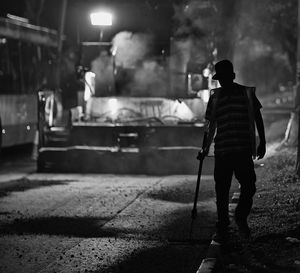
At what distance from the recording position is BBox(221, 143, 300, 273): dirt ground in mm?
7059

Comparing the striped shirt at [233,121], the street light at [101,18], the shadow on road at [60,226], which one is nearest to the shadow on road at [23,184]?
the shadow on road at [60,226]

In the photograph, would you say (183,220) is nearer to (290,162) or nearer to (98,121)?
(290,162)

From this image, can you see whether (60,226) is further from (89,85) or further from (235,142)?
(89,85)

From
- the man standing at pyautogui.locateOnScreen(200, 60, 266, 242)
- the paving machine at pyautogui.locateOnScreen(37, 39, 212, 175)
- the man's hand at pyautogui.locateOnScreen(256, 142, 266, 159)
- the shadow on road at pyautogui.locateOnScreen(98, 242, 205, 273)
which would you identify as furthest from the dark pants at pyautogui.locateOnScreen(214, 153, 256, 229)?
the paving machine at pyautogui.locateOnScreen(37, 39, 212, 175)

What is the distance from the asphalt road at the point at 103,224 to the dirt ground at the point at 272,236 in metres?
0.47

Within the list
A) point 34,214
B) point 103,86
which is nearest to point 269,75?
point 103,86

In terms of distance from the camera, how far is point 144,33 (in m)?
17.9

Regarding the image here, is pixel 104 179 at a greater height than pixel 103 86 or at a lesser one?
lesser

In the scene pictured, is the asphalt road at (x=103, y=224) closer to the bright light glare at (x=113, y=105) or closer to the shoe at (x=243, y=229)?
the shoe at (x=243, y=229)

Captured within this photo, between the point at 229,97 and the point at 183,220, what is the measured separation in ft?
8.11

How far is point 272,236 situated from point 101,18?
36.2 feet

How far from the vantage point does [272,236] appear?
8.19 m

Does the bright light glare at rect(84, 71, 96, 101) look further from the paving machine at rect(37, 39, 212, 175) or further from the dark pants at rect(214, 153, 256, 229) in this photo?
the dark pants at rect(214, 153, 256, 229)

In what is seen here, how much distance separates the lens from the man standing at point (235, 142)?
8148mm
